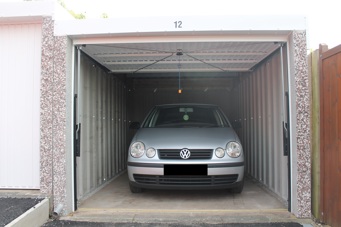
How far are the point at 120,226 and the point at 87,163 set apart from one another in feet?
6.04

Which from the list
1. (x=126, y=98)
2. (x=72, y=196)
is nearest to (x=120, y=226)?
(x=72, y=196)

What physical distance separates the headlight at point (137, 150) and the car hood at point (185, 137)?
0.09 metres

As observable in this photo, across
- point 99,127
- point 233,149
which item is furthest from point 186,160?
point 99,127

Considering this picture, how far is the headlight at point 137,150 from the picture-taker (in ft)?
17.7

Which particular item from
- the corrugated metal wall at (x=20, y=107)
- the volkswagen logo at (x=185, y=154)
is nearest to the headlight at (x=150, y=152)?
the volkswagen logo at (x=185, y=154)

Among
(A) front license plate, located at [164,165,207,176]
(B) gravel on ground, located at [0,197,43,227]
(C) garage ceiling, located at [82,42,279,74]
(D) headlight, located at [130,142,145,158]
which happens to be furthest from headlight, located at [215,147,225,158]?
(B) gravel on ground, located at [0,197,43,227]

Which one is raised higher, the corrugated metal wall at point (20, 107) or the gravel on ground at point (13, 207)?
the corrugated metal wall at point (20, 107)

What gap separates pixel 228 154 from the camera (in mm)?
5312

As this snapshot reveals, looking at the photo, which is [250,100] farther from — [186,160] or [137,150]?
[137,150]

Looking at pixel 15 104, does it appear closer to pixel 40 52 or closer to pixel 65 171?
pixel 40 52

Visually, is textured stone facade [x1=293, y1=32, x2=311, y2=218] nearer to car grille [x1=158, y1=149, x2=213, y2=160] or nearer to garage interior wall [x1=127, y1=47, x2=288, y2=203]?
garage interior wall [x1=127, y1=47, x2=288, y2=203]

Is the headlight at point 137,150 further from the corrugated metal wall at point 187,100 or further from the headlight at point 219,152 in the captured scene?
the headlight at point 219,152

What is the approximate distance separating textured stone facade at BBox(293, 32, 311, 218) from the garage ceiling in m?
0.66

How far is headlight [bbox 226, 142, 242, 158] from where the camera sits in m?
5.34
